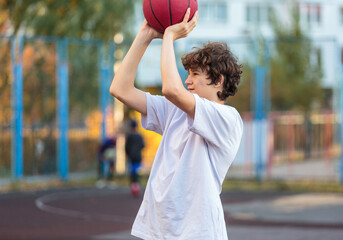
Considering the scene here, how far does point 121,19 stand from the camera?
70.0 ft

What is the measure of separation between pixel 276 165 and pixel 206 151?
14.8 metres

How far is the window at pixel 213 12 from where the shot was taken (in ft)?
155

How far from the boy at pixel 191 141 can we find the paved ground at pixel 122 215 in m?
5.82

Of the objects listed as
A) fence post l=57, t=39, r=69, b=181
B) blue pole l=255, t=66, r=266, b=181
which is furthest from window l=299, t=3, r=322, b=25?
fence post l=57, t=39, r=69, b=181

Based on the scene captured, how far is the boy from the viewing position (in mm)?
3658

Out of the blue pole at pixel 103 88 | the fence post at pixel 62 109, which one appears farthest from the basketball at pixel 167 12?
the blue pole at pixel 103 88

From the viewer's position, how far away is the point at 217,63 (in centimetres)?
379

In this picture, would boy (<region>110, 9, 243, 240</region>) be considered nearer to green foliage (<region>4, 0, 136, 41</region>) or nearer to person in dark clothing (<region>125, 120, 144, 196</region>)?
person in dark clothing (<region>125, 120, 144, 196</region>)

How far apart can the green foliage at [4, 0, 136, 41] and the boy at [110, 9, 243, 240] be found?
655 inches

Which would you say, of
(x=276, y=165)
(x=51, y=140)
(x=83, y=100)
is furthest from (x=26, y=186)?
(x=276, y=165)

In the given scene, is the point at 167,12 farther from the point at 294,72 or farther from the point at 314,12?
the point at 314,12

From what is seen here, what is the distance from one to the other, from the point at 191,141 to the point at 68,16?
56.6 ft

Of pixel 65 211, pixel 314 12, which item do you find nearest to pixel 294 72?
pixel 65 211

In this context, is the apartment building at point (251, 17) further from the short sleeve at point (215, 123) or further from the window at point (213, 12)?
the short sleeve at point (215, 123)
